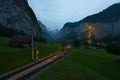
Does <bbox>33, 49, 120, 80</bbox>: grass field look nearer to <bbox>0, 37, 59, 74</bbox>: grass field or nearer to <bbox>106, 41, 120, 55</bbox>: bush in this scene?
<bbox>0, 37, 59, 74</bbox>: grass field

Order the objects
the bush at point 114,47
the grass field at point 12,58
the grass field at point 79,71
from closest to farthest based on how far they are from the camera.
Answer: the grass field at point 79,71 → the grass field at point 12,58 → the bush at point 114,47

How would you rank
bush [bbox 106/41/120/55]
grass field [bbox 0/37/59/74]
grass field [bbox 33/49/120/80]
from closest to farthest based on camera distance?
grass field [bbox 33/49/120/80] → grass field [bbox 0/37/59/74] → bush [bbox 106/41/120/55]

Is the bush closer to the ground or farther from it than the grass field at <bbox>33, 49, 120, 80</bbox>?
farther from it

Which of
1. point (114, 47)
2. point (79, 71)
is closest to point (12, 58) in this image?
point (79, 71)

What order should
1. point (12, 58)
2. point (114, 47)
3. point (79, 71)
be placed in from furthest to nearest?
1. point (114, 47)
2. point (12, 58)
3. point (79, 71)

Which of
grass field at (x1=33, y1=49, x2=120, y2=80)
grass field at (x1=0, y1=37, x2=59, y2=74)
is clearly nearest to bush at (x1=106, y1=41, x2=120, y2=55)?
grass field at (x1=0, y1=37, x2=59, y2=74)

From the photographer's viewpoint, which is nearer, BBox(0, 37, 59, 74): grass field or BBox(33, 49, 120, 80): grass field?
BBox(33, 49, 120, 80): grass field

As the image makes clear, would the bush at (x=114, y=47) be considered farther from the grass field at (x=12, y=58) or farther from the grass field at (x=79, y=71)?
the grass field at (x=79, y=71)

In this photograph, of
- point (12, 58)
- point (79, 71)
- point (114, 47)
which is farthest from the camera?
point (114, 47)

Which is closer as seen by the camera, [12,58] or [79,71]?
[79,71]

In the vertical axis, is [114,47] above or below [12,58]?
above

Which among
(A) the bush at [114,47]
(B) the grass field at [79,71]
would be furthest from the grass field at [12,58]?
(A) the bush at [114,47]

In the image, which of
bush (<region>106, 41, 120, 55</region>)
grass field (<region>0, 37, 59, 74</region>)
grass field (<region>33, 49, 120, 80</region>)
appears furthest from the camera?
bush (<region>106, 41, 120, 55</region>)

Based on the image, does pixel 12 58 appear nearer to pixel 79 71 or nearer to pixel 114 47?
pixel 79 71
